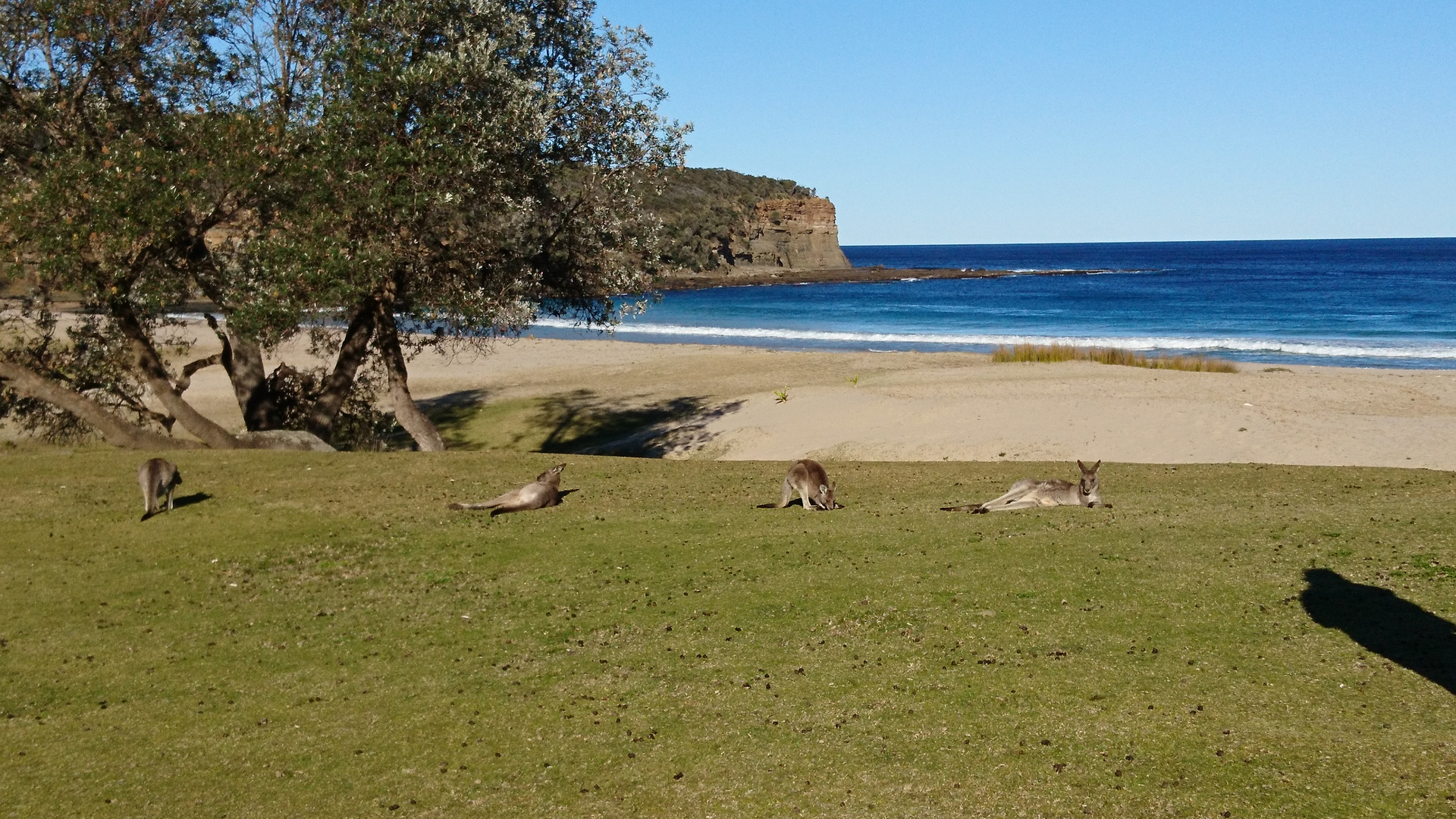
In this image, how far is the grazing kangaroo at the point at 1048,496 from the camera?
1616 centimetres

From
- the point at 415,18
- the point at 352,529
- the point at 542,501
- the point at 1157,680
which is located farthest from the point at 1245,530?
the point at 415,18

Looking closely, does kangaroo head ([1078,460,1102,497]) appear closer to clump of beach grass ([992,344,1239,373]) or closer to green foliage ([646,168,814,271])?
clump of beach grass ([992,344,1239,373])

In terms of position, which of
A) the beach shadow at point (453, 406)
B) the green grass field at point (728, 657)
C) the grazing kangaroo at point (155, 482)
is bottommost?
the beach shadow at point (453, 406)

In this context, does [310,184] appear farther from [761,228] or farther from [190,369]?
[761,228]

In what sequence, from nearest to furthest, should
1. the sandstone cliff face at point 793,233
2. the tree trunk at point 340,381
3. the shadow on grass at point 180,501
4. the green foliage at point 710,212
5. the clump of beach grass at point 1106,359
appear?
the shadow on grass at point 180,501, the tree trunk at point 340,381, the clump of beach grass at point 1106,359, the green foliage at point 710,212, the sandstone cliff face at point 793,233

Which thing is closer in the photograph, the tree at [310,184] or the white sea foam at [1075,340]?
the tree at [310,184]

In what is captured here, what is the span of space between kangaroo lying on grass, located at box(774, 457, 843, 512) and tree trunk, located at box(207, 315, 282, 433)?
12.5m

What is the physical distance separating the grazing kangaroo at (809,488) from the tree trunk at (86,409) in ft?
39.9

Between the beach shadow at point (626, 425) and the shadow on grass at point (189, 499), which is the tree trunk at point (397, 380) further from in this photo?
the shadow on grass at point (189, 499)

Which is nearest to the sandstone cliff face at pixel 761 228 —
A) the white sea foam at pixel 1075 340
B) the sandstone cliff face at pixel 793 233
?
the sandstone cliff face at pixel 793 233

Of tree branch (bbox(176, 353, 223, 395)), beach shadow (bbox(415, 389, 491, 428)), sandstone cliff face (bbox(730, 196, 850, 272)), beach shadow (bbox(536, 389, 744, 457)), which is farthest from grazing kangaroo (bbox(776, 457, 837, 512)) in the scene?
sandstone cliff face (bbox(730, 196, 850, 272))

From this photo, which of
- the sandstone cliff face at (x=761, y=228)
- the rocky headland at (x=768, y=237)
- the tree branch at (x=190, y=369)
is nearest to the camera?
the tree branch at (x=190, y=369)

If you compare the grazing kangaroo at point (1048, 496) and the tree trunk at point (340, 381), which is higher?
the tree trunk at point (340, 381)

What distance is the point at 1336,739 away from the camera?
27.2 ft
